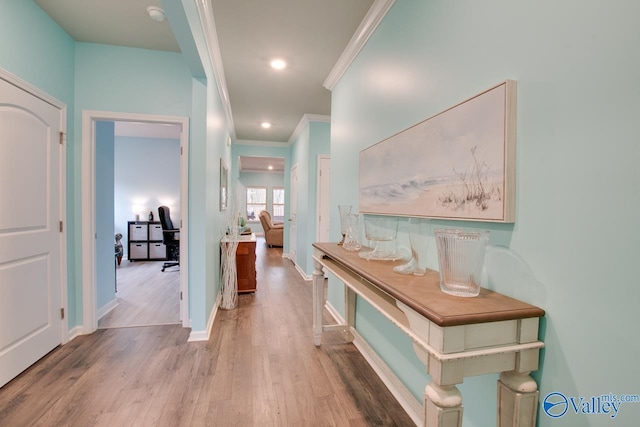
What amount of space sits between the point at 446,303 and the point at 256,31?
2525mm

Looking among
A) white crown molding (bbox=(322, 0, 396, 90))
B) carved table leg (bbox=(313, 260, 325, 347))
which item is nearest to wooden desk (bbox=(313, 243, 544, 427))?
carved table leg (bbox=(313, 260, 325, 347))

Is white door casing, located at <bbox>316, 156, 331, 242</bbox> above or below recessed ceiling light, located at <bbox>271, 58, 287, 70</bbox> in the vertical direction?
below

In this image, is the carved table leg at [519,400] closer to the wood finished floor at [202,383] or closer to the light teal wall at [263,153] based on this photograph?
the wood finished floor at [202,383]

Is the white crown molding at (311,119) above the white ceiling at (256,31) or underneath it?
underneath

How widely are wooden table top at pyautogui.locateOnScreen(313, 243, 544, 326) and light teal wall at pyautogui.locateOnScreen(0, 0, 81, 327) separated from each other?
271 centimetres

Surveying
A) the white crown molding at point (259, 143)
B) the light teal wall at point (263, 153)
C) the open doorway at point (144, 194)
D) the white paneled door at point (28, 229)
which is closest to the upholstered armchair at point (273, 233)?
the light teal wall at point (263, 153)

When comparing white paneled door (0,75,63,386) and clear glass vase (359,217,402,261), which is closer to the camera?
clear glass vase (359,217,402,261)

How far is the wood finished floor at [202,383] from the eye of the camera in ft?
5.31

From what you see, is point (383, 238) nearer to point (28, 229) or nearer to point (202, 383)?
point (202, 383)

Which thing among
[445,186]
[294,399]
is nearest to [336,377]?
[294,399]

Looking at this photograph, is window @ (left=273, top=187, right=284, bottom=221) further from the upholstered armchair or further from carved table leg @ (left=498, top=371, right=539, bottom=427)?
carved table leg @ (left=498, top=371, right=539, bottom=427)

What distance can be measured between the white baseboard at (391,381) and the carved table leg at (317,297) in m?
0.32

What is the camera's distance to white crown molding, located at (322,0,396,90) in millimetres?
1955

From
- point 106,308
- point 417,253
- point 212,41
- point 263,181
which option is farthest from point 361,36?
point 263,181
